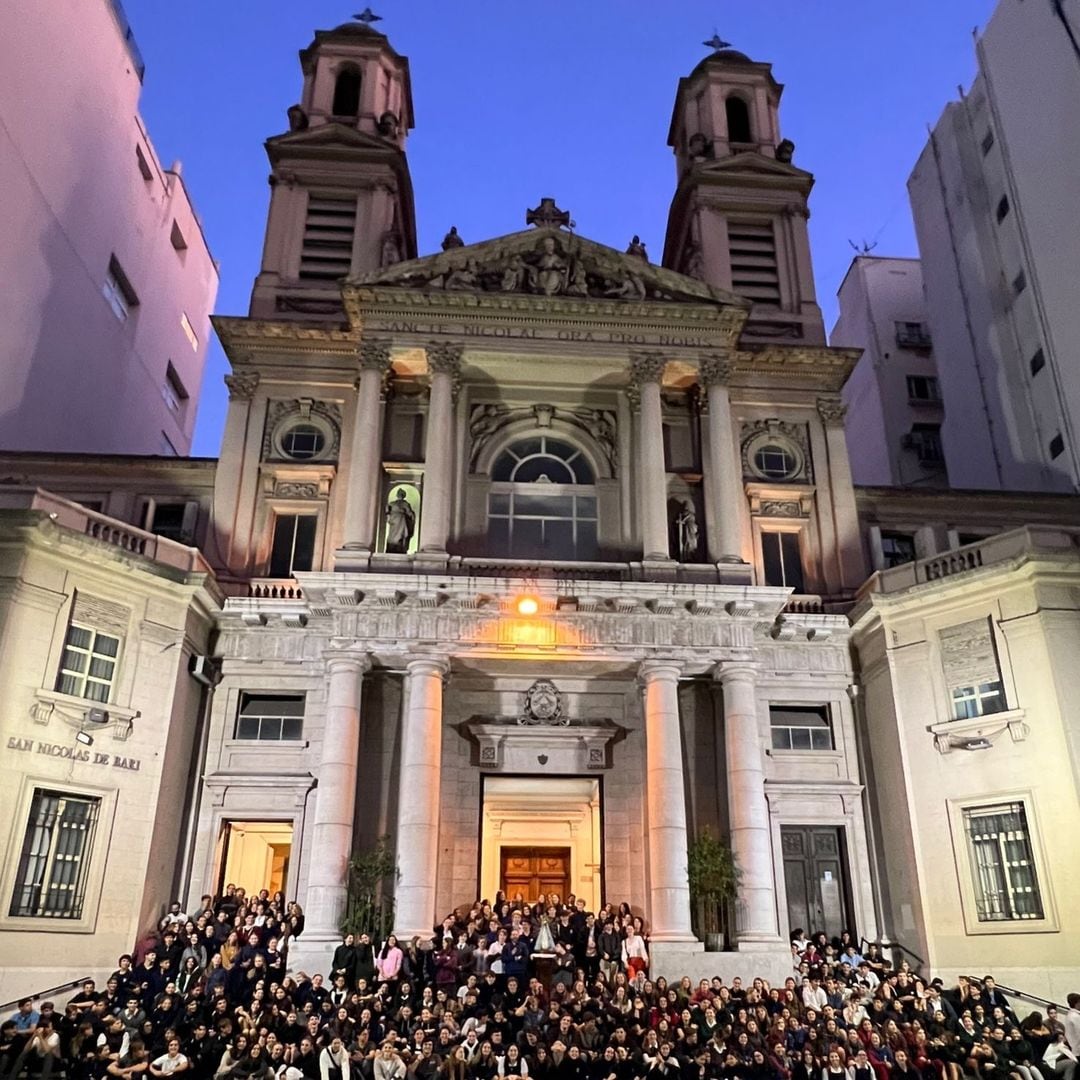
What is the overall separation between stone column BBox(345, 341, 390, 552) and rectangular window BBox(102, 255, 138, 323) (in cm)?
1503

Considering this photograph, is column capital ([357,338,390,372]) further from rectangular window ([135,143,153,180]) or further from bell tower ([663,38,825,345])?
rectangular window ([135,143,153,180])

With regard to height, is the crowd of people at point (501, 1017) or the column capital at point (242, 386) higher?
the column capital at point (242, 386)

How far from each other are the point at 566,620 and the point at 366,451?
262 inches

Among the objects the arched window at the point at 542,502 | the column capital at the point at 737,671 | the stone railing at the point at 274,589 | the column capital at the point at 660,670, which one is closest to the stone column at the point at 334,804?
the stone railing at the point at 274,589

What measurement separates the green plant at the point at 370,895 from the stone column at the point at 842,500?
13295 mm

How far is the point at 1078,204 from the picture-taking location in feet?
103

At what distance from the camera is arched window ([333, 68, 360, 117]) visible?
35.3m

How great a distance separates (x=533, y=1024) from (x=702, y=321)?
713 inches

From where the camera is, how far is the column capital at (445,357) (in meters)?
26.6

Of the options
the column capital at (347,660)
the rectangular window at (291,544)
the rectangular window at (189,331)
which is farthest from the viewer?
the rectangular window at (189,331)

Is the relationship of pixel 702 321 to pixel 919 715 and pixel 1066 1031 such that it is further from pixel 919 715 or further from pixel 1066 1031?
pixel 1066 1031

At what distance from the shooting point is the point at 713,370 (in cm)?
2736

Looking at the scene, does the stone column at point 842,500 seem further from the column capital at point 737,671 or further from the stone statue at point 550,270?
the stone statue at point 550,270

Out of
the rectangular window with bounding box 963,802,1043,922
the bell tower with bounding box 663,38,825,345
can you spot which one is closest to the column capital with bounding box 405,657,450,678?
the rectangular window with bounding box 963,802,1043,922
